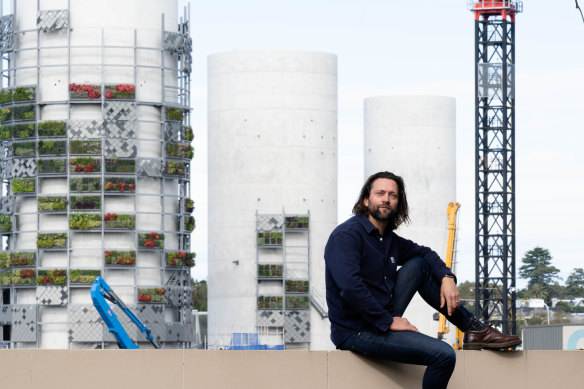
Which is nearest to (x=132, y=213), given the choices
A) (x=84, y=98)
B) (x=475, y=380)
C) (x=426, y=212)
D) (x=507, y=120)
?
(x=84, y=98)

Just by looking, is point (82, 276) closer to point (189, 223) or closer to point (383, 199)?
point (189, 223)

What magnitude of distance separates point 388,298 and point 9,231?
55727 mm

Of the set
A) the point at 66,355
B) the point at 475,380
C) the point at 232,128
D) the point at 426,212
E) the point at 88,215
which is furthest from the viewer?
the point at 426,212

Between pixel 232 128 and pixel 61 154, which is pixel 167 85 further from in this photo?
pixel 232 128

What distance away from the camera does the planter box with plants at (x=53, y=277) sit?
62.8 m

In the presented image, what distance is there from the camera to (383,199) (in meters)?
10.8

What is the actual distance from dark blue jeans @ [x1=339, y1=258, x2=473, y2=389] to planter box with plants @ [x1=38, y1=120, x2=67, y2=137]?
53.7 meters

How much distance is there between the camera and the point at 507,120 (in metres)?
89.5

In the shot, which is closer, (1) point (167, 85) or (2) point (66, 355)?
(2) point (66, 355)

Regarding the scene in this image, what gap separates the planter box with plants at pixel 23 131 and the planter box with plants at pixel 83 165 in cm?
247

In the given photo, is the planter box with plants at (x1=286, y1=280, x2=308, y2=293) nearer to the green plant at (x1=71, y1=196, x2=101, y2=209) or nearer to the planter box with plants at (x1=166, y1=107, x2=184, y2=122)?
the planter box with plants at (x1=166, y1=107, x2=184, y2=122)

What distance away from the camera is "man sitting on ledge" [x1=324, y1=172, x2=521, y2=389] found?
33.7 feet

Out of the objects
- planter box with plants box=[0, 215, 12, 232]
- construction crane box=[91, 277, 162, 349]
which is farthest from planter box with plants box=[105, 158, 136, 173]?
construction crane box=[91, 277, 162, 349]

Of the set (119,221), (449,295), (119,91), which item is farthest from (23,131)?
(449,295)
